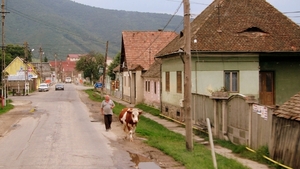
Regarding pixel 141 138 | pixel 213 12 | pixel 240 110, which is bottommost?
pixel 141 138

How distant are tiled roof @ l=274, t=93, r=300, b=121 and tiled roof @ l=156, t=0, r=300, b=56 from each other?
910cm

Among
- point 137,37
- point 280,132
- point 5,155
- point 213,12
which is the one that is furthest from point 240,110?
point 137,37

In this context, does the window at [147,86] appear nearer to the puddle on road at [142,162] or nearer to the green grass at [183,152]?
the green grass at [183,152]

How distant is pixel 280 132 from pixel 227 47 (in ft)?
33.1

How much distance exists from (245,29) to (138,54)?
874 inches


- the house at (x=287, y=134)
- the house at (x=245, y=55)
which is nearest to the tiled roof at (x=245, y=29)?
the house at (x=245, y=55)

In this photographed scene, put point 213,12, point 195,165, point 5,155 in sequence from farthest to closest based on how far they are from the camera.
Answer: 1. point 213,12
2. point 5,155
3. point 195,165

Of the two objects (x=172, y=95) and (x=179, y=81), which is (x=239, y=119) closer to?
(x=179, y=81)

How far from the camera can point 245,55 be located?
72.5 ft

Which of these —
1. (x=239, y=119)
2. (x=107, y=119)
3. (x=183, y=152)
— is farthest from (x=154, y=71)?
(x=183, y=152)

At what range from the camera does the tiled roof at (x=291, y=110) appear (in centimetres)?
1167

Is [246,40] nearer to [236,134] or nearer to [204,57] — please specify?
[204,57]

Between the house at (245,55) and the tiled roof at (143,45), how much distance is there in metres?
19.1

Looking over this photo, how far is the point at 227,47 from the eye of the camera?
71.6ft
